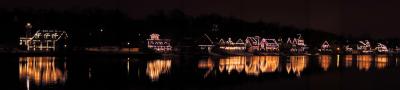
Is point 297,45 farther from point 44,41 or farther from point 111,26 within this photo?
point 44,41

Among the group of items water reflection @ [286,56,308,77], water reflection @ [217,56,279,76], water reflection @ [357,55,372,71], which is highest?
water reflection @ [217,56,279,76]

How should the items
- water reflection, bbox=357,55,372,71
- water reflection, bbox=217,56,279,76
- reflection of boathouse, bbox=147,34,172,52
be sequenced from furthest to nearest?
1. reflection of boathouse, bbox=147,34,172,52
2. water reflection, bbox=357,55,372,71
3. water reflection, bbox=217,56,279,76

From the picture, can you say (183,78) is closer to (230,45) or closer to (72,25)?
(72,25)

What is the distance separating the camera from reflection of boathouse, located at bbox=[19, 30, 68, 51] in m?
63.1

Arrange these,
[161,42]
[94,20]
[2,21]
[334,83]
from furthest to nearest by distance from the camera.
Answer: [94,20] < [161,42] < [2,21] < [334,83]

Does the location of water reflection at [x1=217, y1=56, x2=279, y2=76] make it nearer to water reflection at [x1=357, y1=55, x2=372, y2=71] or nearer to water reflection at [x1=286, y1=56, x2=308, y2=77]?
water reflection at [x1=286, y1=56, x2=308, y2=77]

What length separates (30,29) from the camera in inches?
2594

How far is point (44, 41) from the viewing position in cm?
6344

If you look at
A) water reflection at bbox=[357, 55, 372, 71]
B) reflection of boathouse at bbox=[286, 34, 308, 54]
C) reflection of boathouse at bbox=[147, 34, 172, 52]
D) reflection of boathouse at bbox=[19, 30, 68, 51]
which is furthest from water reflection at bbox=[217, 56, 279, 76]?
reflection of boathouse at bbox=[286, 34, 308, 54]

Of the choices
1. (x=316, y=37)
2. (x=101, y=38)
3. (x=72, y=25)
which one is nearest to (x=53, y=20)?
(x=72, y=25)

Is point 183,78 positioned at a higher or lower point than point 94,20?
lower

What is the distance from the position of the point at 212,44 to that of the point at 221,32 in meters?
17.4

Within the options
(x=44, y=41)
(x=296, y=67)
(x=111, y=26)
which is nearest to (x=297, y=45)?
(x=111, y=26)

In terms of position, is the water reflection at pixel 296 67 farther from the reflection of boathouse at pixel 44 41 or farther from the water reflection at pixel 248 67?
the reflection of boathouse at pixel 44 41
